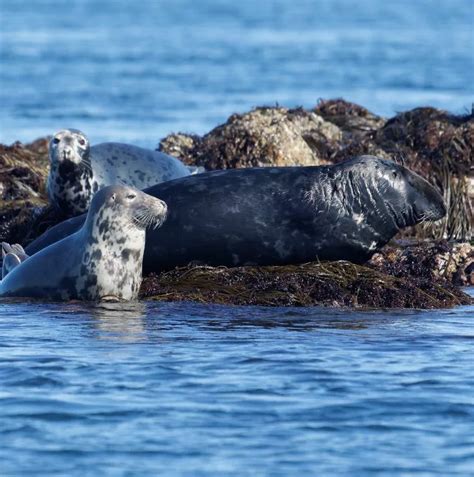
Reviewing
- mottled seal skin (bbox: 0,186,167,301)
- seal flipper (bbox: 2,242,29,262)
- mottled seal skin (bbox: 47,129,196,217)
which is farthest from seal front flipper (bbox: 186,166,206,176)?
mottled seal skin (bbox: 0,186,167,301)

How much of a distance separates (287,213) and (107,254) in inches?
58.0

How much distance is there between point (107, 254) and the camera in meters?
10.3

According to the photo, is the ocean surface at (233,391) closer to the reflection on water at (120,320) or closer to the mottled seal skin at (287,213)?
the reflection on water at (120,320)

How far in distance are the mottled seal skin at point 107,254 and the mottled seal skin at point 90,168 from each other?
3.19 meters

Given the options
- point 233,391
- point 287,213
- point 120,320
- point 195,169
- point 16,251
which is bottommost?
point 233,391

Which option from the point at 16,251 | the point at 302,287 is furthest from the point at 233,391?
the point at 16,251

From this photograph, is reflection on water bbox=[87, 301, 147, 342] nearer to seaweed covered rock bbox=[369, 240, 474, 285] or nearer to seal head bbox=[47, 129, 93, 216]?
seaweed covered rock bbox=[369, 240, 474, 285]

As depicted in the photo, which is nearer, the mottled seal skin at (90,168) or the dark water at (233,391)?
the dark water at (233,391)

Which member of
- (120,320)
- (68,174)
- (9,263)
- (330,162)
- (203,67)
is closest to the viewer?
(120,320)

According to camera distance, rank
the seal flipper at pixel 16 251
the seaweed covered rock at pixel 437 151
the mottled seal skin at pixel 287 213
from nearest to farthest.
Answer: the mottled seal skin at pixel 287 213, the seal flipper at pixel 16 251, the seaweed covered rock at pixel 437 151

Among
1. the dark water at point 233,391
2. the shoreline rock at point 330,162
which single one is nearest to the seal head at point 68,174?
the shoreline rock at point 330,162

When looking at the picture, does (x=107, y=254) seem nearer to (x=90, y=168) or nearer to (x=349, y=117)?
(x=90, y=168)

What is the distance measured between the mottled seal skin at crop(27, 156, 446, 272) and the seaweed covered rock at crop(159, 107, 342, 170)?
3815 millimetres

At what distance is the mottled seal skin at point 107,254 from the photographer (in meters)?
10.4
